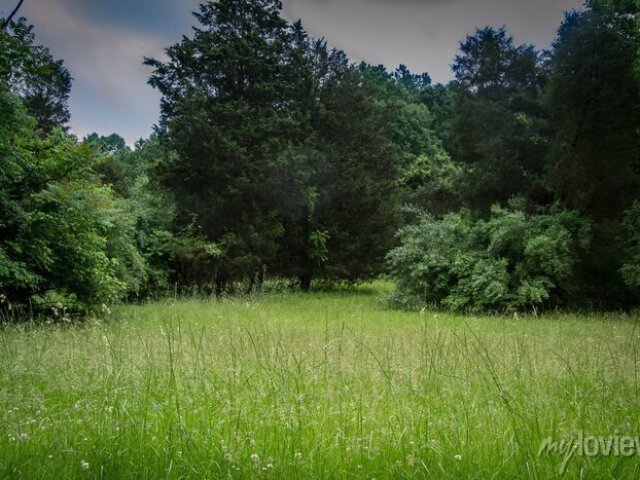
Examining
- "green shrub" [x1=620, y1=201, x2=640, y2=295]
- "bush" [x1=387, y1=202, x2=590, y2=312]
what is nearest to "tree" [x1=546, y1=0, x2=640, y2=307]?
"green shrub" [x1=620, y1=201, x2=640, y2=295]

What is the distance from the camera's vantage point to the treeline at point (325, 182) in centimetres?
968

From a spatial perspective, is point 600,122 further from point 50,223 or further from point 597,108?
point 50,223

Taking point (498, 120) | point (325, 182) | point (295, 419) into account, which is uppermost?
point (498, 120)

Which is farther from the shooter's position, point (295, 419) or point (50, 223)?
point (50, 223)

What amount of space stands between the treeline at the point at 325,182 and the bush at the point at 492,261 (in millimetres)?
67

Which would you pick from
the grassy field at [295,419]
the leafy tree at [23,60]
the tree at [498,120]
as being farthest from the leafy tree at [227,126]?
the grassy field at [295,419]

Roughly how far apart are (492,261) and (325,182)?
9.57m

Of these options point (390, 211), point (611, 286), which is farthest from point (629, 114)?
point (390, 211)

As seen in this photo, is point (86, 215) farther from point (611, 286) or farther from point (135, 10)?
point (611, 286)

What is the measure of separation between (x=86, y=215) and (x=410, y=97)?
4524 centimetres

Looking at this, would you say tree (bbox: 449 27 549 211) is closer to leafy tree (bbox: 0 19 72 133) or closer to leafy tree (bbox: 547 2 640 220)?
leafy tree (bbox: 547 2 640 220)

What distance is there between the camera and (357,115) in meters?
23.2

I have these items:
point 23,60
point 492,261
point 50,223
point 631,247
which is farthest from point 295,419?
point 631,247

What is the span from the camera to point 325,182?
21453 millimetres
